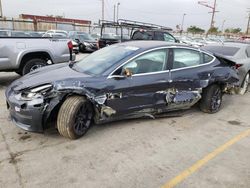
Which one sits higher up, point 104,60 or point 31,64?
point 104,60

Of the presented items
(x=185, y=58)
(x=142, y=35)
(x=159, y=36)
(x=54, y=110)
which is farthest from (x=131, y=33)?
(x=54, y=110)

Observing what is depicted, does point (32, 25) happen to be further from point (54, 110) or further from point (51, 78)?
point (54, 110)

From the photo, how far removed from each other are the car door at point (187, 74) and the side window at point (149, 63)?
0.20 m

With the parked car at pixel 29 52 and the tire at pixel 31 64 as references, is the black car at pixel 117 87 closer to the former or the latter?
the parked car at pixel 29 52

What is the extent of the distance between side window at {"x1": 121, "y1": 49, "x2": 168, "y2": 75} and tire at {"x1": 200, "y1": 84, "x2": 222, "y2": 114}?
139cm

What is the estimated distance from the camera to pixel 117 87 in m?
4.14

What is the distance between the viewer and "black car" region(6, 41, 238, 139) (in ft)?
12.4

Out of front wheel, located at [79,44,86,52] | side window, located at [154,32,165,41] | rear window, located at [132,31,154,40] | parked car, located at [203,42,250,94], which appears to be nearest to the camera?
parked car, located at [203,42,250,94]

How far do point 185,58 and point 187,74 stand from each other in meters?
0.36

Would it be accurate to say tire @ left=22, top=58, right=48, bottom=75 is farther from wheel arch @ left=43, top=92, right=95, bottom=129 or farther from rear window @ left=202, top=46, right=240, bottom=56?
rear window @ left=202, top=46, right=240, bottom=56

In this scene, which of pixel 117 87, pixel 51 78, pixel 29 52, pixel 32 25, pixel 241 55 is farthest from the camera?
pixel 32 25

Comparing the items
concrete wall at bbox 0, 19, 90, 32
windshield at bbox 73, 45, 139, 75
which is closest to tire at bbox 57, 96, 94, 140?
windshield at bbox 73, 45, 139, 75

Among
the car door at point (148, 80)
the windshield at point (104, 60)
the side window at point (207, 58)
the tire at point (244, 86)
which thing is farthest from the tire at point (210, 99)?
the tire at point (244, 86)

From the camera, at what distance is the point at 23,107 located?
12.1ft
